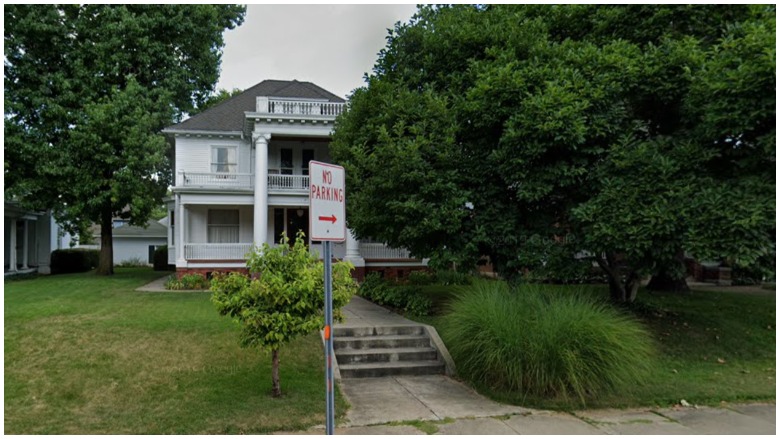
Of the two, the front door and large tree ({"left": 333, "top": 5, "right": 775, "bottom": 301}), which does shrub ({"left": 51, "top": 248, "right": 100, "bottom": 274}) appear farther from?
large tree ({"left": 333, "top": 5, "right": 775, "bottom": 301})

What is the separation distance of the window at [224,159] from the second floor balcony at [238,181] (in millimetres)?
666

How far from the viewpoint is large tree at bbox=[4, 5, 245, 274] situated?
1961 centimetres

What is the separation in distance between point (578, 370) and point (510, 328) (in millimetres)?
958

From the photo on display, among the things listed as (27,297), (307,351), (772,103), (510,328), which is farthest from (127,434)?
(27,297)

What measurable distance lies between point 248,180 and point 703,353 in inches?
655

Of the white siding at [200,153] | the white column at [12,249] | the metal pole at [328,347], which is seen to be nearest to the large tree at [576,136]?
the metal pole at [328,347]

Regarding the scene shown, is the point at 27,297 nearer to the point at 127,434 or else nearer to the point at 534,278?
the point at 127,434

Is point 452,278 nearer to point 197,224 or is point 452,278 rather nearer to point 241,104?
point 197,224

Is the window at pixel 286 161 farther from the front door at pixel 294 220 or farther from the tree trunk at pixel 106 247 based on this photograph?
the tree trunk at pixel 106 247

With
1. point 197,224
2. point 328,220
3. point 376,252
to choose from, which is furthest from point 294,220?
point 328,220

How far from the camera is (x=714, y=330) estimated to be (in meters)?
11.1

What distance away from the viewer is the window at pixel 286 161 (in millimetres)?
22484

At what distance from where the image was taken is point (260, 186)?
65.5 feet

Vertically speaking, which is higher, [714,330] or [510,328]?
[510,328]
